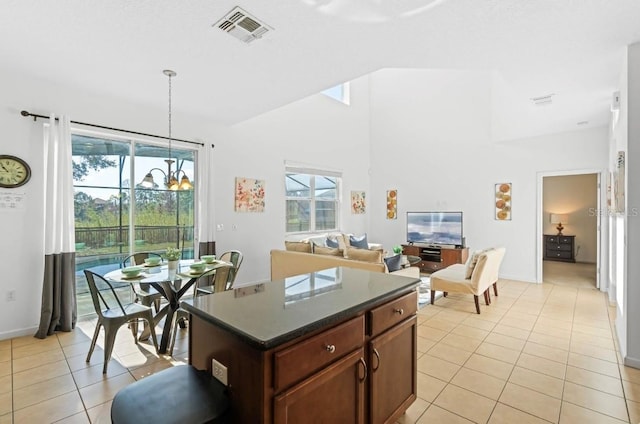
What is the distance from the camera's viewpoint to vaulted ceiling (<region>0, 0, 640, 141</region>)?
210cm

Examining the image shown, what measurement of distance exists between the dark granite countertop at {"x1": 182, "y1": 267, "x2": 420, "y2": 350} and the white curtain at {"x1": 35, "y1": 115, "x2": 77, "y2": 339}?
2.89 m

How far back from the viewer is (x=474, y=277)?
4066mm

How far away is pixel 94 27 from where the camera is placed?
235 cm

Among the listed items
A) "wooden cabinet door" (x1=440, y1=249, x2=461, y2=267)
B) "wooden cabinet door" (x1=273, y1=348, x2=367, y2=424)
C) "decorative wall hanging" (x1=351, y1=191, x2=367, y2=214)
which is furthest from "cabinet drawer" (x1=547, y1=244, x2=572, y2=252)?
"wooden cabinet door" (x1=273, y1=348, x2=367, y2=424)

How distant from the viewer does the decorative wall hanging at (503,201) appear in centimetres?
598

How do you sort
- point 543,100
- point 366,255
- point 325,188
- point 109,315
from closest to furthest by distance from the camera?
point 109,315 → point 543,100 → point 366,255 → point 325,188

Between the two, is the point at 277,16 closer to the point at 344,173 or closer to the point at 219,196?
the point at 219,196

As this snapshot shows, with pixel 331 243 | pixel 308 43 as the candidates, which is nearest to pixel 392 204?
pixel 331 243

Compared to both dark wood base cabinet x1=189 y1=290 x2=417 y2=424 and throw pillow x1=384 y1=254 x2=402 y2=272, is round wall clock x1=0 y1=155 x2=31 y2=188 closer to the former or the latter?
dark wood base cabinet x1=189 y1=290 x2=417 y2=424

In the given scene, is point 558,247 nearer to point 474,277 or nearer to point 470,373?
point 474,277

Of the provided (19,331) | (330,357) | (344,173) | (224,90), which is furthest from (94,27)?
(344,173)

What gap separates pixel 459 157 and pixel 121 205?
242 inches

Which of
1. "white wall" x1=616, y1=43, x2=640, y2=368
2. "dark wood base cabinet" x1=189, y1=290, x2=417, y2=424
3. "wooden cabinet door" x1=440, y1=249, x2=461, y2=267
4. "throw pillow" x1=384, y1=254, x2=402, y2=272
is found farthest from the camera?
"wooden cabinet door" x1=440, y1=249, x2=461, y2=267

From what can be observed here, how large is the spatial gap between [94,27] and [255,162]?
133 inches
